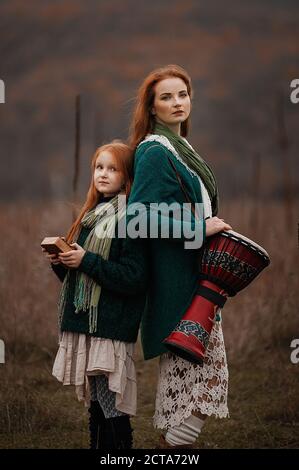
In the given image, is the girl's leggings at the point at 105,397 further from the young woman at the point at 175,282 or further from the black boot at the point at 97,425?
the young woman at the point at 175,282

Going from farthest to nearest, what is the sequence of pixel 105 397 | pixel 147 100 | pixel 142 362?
pixel 142 362 < pixel 147 100 < pixel 105 397

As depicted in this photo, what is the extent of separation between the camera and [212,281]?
3.33m

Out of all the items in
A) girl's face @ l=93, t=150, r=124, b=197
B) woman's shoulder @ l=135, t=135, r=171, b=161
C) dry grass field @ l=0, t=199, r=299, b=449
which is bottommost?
dry grass field @ l=0, t=199, r=299, b=449

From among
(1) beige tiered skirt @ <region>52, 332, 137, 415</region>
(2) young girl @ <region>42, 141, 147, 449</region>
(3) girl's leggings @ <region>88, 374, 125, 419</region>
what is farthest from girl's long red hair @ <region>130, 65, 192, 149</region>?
(3) girl's leggings @ <region>88, 374, 125, 419</region>

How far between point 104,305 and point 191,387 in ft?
1.54

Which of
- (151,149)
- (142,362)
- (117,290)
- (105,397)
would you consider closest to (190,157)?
(151,149)

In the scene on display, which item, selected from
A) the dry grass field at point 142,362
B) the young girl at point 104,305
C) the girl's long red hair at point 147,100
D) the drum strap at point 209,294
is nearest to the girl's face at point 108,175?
the young girl at point 104,305

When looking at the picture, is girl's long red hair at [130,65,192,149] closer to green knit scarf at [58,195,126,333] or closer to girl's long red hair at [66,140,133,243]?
girl's long red hair at [66,140,133,243]

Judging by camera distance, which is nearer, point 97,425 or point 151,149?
point 151,149

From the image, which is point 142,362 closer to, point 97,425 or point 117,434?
point 97,425

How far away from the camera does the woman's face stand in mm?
3486

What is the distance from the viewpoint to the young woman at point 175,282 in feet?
10.9

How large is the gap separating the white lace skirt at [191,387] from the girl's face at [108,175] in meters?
0.71

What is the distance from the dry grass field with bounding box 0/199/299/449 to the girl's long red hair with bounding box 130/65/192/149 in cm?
162
